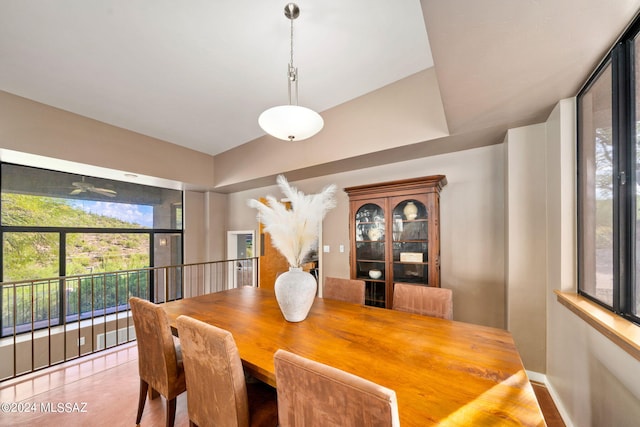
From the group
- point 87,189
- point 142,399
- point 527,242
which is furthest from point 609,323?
point 87,189

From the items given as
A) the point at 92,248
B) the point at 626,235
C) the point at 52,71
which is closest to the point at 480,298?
the point at 626,235

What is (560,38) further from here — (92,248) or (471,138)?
(92,248)

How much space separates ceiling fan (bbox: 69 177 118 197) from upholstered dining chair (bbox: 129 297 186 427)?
329 cm

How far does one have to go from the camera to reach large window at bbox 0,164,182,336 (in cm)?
316

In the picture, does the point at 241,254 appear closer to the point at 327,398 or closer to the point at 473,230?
the point at 473,230

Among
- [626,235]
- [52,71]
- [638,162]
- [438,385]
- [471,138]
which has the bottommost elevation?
[438,385]

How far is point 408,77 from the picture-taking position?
2.55 meters

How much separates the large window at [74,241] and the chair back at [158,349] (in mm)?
1657

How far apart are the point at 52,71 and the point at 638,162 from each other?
4.28m

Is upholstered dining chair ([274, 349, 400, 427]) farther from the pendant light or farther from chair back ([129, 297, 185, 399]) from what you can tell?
→ the pendant light

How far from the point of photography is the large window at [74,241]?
10.4ft

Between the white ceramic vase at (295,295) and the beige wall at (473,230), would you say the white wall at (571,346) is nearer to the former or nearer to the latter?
the beige wall at (473,230)

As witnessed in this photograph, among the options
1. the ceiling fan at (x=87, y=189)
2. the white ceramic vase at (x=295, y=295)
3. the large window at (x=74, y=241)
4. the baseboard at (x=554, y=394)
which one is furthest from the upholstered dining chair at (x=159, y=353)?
the ceiling fan at (x=87, y=189)

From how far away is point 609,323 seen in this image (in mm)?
1207
